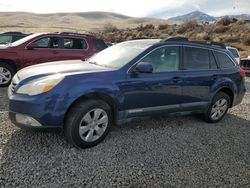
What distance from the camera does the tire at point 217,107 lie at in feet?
18.6

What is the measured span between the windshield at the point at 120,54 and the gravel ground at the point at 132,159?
1206mm

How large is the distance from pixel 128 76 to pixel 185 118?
7.31 ft

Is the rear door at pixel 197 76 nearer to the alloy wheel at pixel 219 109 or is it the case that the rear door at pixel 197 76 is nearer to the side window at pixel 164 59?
the side window at pixel 164 59

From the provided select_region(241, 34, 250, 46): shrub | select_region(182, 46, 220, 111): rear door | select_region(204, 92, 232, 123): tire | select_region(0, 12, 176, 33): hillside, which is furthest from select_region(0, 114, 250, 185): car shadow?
select_region(0, 12, 176, 33): hillside

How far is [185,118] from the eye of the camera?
5.98m

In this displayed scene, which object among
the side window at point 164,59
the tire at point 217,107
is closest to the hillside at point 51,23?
the tire at point 217,107

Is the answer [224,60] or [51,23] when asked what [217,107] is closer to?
[224,60]

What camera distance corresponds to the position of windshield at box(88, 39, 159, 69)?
14.9 ft

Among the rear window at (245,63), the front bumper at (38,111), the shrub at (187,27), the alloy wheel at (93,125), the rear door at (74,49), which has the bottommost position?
the rear window at (245,63)

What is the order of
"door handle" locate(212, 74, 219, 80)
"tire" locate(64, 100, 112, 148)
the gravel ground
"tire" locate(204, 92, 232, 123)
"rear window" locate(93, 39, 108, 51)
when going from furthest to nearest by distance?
"rear window" locate(93, 39, 108, 51)
"tire" locate(204, 92, 232, 123)
"door handle" locate(212, 74, 219, 80)
"tire" locate(64, 100, 112, 148)
the gravel ground

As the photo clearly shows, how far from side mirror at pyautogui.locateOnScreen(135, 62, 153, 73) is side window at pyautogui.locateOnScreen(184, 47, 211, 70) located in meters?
1.03

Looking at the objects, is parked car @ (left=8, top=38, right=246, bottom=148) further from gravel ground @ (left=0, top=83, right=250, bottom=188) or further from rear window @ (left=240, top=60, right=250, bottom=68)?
rear window @ (left=240, top=60, right=250, bottom=68)

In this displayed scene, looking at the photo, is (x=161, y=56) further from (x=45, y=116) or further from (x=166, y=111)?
(x=45, y=116)

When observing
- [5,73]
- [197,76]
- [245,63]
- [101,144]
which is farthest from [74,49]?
[245,63]
